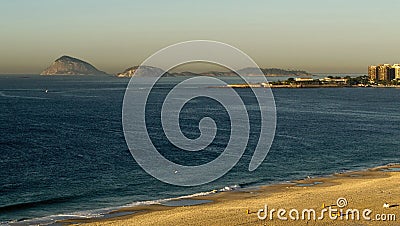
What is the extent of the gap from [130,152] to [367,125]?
41.1 metres

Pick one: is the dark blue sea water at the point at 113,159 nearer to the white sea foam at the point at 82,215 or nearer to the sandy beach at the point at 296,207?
the white sea foam at the point at 82,215

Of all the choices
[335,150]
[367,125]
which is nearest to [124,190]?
[335,150]

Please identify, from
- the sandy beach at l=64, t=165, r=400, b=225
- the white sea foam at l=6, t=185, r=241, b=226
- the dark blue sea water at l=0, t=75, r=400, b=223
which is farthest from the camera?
the dark blue sea water at l=0, t=75, r=400, b=223

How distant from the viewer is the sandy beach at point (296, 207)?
27.2 m

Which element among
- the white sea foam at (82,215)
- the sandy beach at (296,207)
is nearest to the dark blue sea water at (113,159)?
the white sea foam at (82,215)

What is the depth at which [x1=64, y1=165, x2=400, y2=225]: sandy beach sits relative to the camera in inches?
1073

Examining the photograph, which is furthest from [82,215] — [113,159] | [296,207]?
[113,159]

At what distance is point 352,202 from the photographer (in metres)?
31.5

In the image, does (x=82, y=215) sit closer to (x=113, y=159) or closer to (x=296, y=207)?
(x=296, y=207)

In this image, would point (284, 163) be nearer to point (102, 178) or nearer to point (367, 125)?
point (102, 178)

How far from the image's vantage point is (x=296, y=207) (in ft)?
102

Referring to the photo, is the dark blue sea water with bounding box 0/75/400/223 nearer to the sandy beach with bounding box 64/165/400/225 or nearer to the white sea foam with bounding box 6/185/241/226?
the white sea foam with bounding box 6/185/241/226

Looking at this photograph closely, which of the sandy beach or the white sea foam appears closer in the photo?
the sandy beach

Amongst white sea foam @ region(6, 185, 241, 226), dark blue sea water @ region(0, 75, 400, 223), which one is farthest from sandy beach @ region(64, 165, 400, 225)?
dark blue sea water @ region(0, 75, 400, 223)
